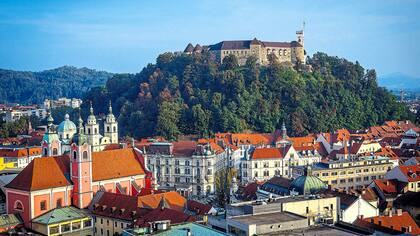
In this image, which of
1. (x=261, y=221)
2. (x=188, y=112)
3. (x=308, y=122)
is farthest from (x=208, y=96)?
(x=261, y=221)

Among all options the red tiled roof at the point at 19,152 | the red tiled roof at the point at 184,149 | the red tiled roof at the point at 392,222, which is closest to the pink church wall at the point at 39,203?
the red tiled roof at the point at 392,222

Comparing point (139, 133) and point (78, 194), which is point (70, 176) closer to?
point (78, 194)

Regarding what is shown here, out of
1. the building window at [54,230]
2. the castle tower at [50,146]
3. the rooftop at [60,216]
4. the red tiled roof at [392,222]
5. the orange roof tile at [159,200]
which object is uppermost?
the castle tower at [50,146]

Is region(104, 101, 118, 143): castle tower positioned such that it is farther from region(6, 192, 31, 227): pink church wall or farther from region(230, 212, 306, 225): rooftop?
region(230, 212, 306, 225): rooftop

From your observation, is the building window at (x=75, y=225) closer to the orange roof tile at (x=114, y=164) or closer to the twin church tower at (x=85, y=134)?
the orange roof tile at (x=114, y=164)

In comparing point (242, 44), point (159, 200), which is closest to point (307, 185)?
point (159, 200)

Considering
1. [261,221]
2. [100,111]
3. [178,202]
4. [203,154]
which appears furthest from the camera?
[100,111]

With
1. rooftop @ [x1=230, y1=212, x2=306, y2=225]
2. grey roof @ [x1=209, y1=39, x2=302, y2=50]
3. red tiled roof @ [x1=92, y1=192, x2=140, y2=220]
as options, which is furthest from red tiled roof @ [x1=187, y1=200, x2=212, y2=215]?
grey roof @ [x1=209, y1=39, x2=302, y2=50]
